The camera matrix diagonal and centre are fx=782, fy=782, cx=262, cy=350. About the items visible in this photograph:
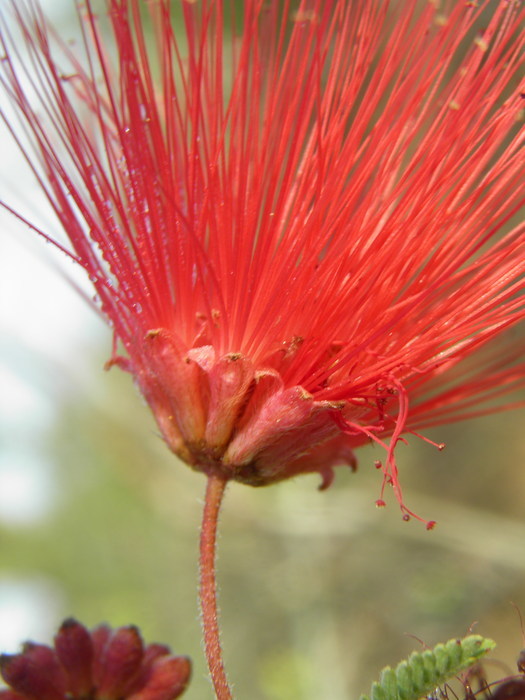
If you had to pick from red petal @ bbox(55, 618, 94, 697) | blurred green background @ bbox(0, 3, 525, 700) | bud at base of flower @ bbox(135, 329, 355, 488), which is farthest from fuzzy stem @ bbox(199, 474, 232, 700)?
blurred green background @ bbox(0, 3, 525, 700)

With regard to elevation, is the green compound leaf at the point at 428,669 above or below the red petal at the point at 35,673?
above

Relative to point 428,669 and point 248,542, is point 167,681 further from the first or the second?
point 248,542

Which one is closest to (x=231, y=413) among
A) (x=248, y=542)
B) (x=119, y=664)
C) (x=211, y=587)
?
(x=211, y=587)

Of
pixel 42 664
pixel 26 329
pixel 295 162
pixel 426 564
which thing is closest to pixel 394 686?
pixel 42 664

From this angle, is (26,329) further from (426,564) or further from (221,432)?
(221,432)

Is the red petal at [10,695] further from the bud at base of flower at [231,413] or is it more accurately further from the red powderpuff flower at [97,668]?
the bud at base of flower at [231,413]

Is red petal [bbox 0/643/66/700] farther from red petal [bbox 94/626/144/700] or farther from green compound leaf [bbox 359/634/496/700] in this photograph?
green compound leaf [bbox 359/634/496/700]

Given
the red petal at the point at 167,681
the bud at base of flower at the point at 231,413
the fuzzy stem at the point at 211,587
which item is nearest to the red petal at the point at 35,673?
the red petal at the point at 167,681
